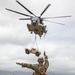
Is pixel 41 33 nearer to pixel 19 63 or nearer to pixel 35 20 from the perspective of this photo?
pixel 35 20

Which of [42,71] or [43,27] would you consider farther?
[43,27]

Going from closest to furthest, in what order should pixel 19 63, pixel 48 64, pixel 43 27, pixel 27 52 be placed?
pixel 19 63
pixel 48 64
pixel 27 52
pixel 43 27

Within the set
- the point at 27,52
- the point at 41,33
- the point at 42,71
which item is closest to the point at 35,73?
the point at 42,71

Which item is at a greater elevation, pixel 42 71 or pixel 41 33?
pixel 41 33

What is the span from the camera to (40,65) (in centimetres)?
3170

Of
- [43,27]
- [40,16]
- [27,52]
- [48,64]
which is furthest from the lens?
[40,16]

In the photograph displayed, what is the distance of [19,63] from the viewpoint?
30.1m

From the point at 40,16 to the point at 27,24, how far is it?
2.83 meters

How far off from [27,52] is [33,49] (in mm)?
899

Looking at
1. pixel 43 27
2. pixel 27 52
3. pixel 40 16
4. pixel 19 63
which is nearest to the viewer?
pixel 19 63

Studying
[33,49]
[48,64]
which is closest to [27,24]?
[33,49]

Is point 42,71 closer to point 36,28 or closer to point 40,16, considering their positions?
point 36,28

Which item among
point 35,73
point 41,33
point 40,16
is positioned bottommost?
point 35,73

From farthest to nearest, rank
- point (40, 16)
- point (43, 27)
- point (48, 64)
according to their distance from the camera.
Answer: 1. point (40, 16)
2. point (43, 27)
3. point (48, 64)
